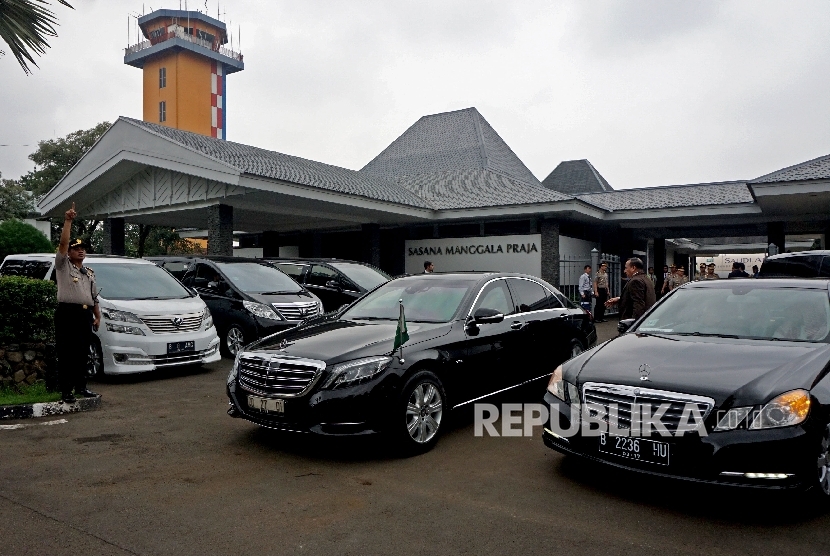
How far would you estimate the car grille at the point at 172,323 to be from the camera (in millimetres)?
8609

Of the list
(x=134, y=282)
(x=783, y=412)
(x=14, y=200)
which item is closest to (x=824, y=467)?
(x=783, y=412)

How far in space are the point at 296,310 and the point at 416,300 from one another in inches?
184

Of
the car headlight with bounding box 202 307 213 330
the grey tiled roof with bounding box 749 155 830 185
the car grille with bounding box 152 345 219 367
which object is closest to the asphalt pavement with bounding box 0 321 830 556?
the car grille with bounding box 152 345 219 367

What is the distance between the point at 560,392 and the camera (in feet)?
15.4

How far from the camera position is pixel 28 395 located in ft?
22.7

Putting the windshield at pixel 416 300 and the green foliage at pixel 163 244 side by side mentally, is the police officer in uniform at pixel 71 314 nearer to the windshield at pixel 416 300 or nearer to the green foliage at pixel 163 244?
the windshield at pixel 416 300

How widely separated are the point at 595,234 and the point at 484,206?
22.7 feet

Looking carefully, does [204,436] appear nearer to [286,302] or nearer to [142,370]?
[142,370]

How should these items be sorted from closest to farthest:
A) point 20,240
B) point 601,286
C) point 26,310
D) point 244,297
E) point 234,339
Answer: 1. point 26,310
2. point 244,297
3. point 234,339
4. point 601,286
5. point 20,240

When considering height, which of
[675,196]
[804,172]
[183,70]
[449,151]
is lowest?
[804,172]

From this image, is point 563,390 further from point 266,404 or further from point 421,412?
point 266,404

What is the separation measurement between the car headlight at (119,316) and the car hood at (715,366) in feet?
20.0

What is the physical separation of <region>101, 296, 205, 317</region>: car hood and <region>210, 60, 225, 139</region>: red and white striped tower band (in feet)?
167

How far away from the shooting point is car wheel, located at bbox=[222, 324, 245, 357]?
1054cm
